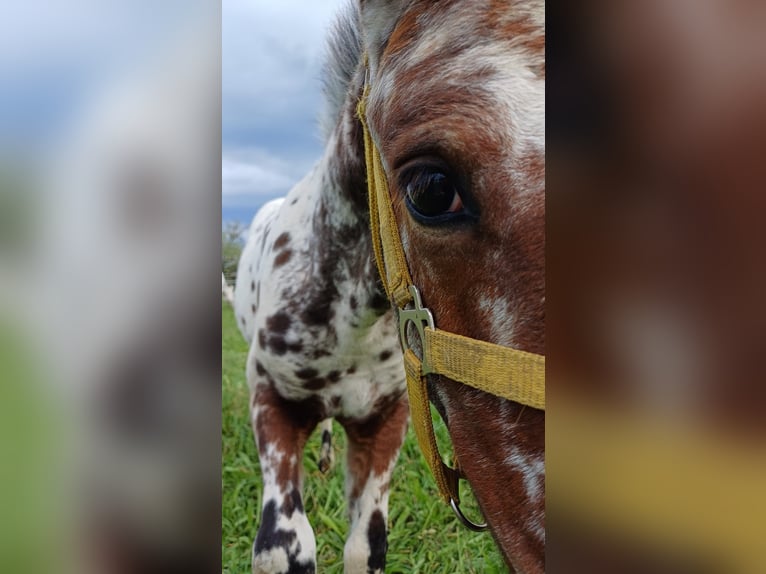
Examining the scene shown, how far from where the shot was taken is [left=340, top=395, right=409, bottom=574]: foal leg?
112 cm

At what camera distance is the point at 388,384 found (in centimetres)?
114

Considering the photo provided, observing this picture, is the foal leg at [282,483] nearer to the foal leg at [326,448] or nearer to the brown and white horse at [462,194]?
the brown and white horse at [462,194]

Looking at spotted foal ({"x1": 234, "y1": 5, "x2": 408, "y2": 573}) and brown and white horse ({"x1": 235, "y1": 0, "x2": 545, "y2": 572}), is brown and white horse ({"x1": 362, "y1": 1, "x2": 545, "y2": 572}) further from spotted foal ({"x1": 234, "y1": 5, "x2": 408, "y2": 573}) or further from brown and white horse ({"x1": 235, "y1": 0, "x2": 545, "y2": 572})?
spotted foal ({"x1": 234, "y1": 5, "x2": 408, "y2": 573})

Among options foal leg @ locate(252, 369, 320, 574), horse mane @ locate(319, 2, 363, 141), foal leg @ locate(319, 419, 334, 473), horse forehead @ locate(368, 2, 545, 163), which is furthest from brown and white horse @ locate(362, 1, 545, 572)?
foal leg @ locate(319, 419, 334, 473)

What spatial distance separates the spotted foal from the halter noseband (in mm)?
167

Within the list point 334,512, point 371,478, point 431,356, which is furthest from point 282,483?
point 431,356

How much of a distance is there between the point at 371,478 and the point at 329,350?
0.32 m

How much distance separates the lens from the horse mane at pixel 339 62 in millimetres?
869

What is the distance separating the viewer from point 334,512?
139 cm

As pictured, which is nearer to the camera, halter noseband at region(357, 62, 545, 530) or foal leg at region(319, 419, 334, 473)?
halter noseband at region(357, 62, 545, 530)

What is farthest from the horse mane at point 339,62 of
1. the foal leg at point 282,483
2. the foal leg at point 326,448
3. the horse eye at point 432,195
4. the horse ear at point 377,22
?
the foal leg at point 326,448
